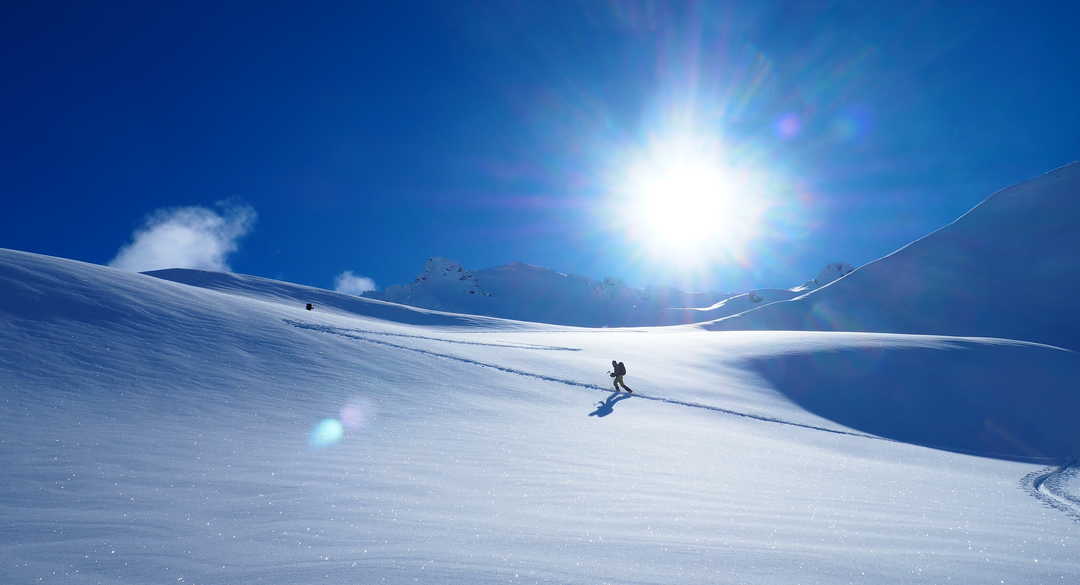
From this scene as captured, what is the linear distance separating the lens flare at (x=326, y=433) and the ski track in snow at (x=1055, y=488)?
11260 mm

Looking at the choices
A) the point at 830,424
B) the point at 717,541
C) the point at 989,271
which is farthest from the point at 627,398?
the point at 989,271

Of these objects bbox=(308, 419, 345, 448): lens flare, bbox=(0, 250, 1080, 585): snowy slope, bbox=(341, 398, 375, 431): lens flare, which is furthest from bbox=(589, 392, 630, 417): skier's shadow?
bbox=(308, 419, 345, 448): lens flare

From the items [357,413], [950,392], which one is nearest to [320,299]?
[357,413]

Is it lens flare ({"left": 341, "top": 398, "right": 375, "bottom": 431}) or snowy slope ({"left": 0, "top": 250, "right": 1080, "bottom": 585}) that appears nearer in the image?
snowy slope ({"left": 0, "top": 250, "right": 1080, "bottom": 585})

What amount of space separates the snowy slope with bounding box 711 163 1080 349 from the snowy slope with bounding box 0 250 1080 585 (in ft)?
224

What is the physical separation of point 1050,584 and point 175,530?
24.1 ft

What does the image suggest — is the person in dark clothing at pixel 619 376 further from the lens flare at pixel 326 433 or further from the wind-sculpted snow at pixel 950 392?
the lens flare at pixel 326 433

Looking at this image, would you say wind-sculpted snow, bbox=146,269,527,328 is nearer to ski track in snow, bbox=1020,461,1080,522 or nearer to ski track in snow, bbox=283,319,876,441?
ski track in snow, bbox=283,319,876,441

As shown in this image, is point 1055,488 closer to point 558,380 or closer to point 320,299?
point 558,380

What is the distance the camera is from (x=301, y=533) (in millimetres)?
4320

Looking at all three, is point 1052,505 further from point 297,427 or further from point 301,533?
point 297,427

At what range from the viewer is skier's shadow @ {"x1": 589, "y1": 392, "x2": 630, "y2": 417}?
13555 millimetres

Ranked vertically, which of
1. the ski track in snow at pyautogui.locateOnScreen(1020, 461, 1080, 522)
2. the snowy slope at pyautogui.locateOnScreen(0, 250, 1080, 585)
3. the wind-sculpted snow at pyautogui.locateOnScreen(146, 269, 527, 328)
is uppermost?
the wind-sculpted snow at pyautogui.locateOnScreen(146, 269, 527, 328)

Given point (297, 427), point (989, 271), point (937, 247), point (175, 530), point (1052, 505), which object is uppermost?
point (937, 247)
